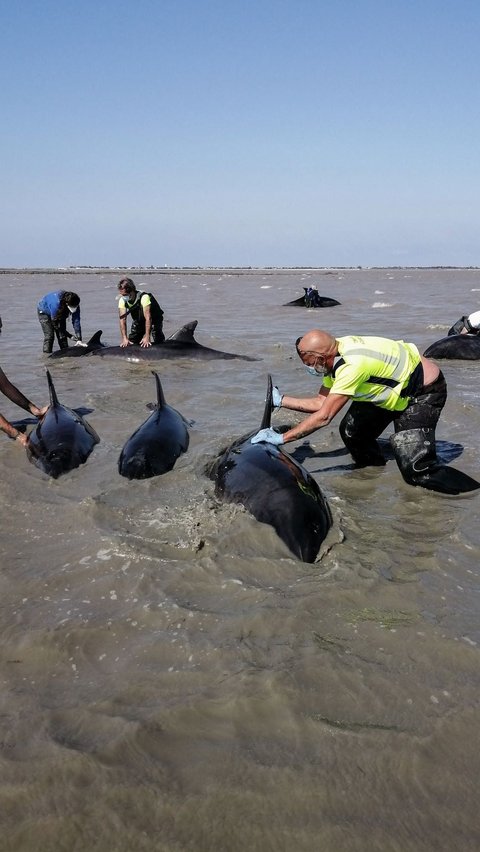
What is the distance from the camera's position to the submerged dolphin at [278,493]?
4.52 m

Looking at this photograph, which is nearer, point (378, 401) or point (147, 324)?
point (378, 401)

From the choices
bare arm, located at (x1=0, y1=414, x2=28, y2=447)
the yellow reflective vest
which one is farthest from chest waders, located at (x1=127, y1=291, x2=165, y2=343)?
the yellow reflective vest

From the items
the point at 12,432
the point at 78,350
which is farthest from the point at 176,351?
the point at 12,432

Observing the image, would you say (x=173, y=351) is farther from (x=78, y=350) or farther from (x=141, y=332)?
(x=78, y=350)

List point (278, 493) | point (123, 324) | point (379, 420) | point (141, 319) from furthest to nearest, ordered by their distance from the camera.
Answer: point (141, 319) → point (123, 324) → point (379, 420) → point (278, 493)

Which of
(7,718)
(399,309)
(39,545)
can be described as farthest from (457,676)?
(399,309)

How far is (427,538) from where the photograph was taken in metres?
4.79

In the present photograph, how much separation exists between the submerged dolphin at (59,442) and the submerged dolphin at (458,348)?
8.55 metres

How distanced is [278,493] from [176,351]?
954 cm

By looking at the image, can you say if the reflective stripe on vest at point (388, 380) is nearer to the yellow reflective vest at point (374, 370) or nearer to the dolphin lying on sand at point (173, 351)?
the yellow reflective vest at point (374, 370)

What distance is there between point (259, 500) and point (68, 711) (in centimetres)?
240

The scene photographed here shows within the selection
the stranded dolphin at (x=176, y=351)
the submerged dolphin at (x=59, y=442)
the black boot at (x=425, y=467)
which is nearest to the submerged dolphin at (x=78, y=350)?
the stranded dolphin at (x=176, y=351)

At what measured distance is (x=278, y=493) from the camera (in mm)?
4891

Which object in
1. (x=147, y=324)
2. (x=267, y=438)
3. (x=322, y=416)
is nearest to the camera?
(x=322, y=416)
